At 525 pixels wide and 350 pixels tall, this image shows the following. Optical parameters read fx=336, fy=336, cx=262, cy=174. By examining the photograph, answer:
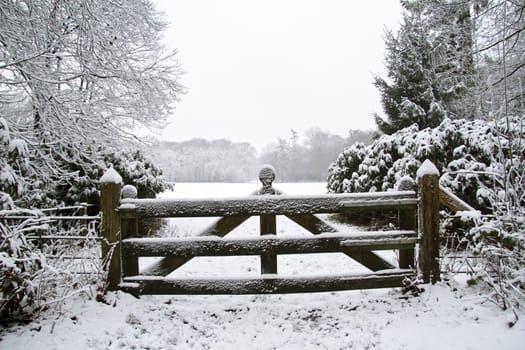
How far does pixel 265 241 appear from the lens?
3.74 meters

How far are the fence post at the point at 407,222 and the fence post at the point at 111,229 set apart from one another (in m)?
3.27

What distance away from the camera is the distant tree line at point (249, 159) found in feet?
165

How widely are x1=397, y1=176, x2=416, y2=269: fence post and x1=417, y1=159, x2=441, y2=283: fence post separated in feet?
0.46

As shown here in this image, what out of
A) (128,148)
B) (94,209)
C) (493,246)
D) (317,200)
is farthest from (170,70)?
(493,246)

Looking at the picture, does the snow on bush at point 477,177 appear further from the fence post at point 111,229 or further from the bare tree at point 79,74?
the bare tree at point 79,74

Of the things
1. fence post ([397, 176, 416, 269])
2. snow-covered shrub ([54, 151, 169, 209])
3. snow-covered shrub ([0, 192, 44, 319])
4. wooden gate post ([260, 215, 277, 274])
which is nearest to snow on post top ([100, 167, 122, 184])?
snow-covered shrub ([0, 192, 44, 319])

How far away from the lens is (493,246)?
3.39 m

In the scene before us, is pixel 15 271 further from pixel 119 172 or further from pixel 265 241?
pixel 119 172

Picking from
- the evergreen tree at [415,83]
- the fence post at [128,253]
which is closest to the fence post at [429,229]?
the fence post at [128,253]

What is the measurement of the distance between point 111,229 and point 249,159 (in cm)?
5661

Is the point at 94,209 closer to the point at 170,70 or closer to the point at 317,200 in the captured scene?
the point at 170,70

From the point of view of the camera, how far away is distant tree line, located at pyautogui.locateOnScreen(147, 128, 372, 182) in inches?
1981

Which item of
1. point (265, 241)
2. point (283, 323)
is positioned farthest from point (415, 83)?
point (283, 323)

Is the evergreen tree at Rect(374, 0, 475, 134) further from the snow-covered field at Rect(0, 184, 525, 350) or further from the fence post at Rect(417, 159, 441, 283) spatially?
the snow-covered field at Rect(0, 184, 525, 350)
